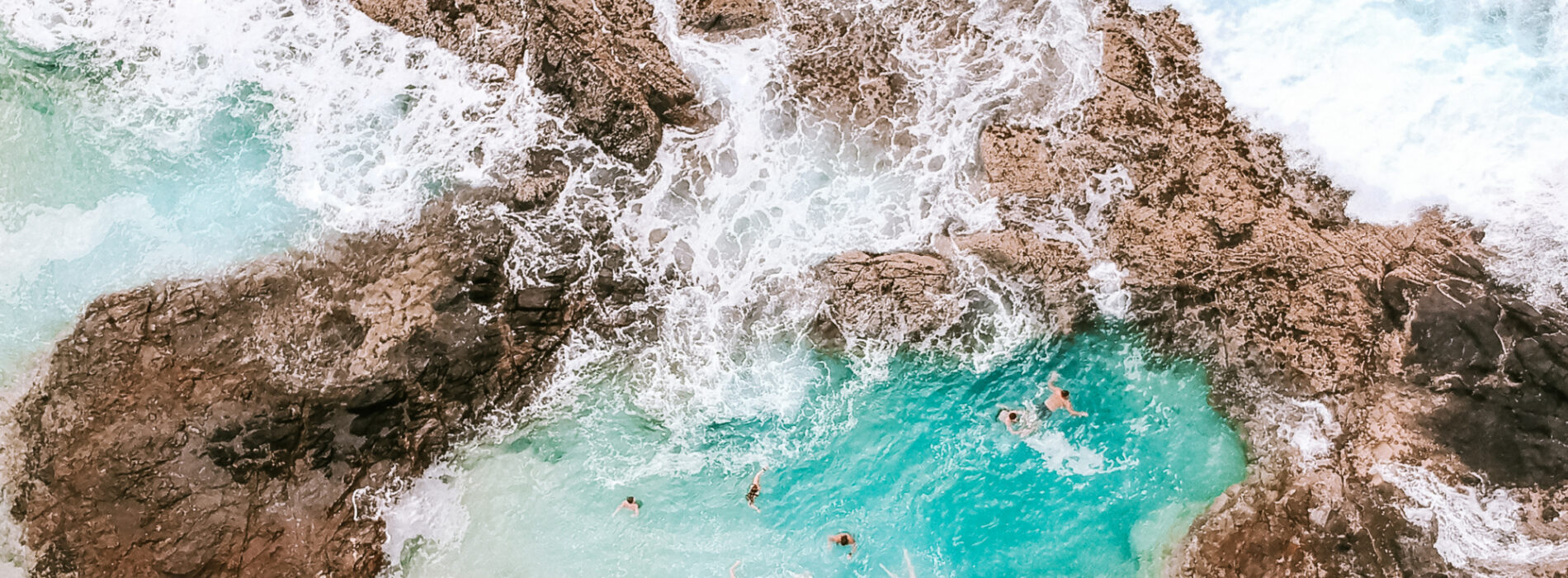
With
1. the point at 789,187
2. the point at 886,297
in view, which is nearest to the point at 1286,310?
the point at 886,297

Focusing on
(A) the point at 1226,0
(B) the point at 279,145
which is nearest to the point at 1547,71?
(A) the point at 1226,0

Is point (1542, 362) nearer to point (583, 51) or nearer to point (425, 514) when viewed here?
point (583, 51)

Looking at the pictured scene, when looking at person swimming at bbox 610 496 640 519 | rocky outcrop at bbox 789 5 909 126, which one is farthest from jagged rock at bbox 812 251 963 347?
person swimming at bbox 610 496 640 519

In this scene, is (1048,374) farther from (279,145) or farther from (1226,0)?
(279,145)

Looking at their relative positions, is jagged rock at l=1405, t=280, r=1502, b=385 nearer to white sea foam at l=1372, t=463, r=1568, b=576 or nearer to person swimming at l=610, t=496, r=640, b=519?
white sea foam at l=1372, t=463, r=1568, b=576

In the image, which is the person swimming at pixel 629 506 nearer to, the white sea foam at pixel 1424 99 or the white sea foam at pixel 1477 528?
the white sea foam at pixel 1424 99

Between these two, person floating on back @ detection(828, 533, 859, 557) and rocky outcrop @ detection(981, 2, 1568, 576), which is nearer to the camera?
rocky outcrop @ detection(981, 2, 1568, 576)
